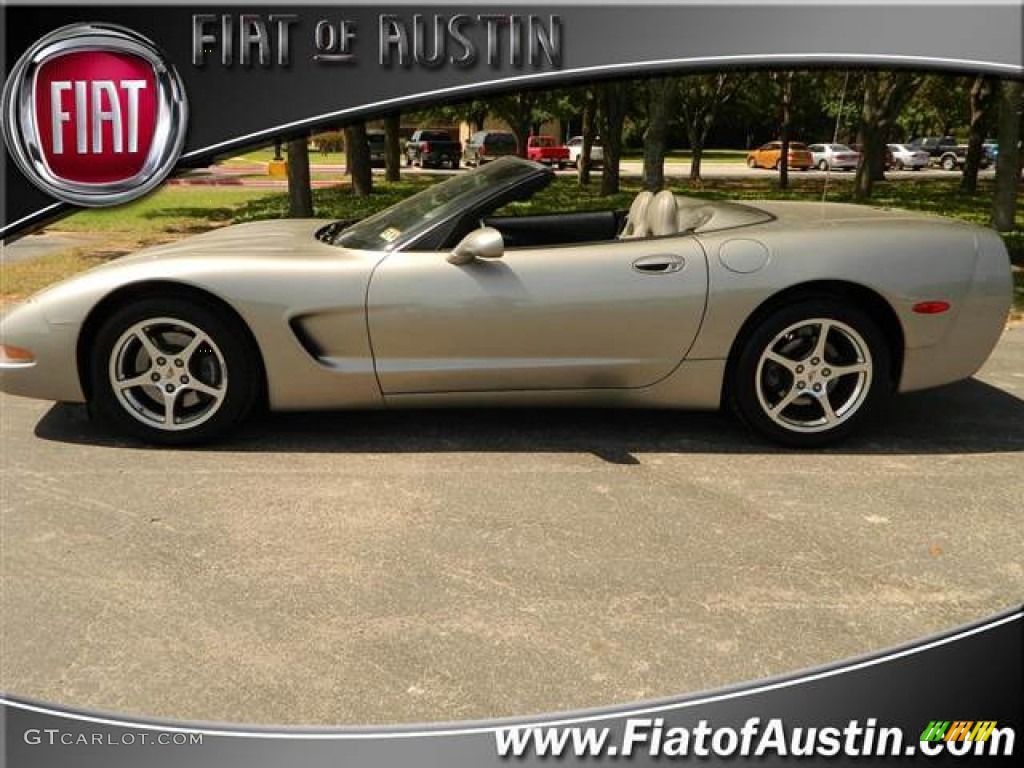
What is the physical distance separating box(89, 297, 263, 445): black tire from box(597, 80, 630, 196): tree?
4.51 m

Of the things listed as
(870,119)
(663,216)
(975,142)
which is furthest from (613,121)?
(975,142)

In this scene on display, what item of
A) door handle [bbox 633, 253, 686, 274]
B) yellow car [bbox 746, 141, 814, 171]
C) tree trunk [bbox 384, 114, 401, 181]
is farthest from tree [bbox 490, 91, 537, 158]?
door handle [bbox 633, 253, 686, 274]

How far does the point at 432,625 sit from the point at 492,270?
165 cm

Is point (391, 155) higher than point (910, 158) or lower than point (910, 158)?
lower

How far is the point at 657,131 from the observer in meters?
8.17

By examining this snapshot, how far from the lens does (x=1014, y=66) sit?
262 cm

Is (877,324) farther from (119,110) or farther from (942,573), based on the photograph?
(119,110)

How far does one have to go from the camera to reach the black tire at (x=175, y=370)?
362 cm

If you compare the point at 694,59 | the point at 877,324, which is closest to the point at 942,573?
the point at 877,324

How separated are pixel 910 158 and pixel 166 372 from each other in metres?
34.1

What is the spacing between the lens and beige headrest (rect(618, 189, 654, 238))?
3918 millimetres

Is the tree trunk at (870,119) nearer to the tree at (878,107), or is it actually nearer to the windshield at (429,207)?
the tree at (878,107)

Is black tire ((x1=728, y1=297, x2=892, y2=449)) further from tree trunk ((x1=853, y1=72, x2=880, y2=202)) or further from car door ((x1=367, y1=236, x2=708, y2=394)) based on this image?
tree trunk ((x1=853, y1=72, x2=880, y2=202))

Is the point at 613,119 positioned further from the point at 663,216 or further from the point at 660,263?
the point at 660,263
